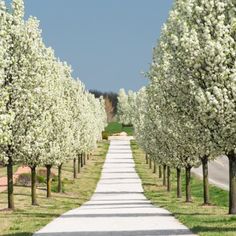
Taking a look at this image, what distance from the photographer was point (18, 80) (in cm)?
3672

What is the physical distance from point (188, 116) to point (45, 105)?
12.4m

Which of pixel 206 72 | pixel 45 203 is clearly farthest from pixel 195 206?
pixel 206 72

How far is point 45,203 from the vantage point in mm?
48375

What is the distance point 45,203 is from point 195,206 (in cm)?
1203

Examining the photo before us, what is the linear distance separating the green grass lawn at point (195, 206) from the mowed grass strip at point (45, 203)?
→ 20.7 feet

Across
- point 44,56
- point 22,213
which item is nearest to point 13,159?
point 22,213

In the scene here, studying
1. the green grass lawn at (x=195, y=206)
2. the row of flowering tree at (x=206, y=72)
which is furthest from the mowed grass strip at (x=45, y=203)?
the row of flowering tree at (x=206, y=72)

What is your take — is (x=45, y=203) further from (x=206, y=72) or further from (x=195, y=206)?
(x=206, y=72)

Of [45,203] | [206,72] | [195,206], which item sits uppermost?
[206,72]

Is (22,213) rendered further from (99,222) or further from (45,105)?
(99,222)

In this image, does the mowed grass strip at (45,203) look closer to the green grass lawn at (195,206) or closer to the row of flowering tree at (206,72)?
the green grass lawn at (195,206)

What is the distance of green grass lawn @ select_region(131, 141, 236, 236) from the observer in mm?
25219

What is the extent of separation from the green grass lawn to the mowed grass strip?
6.32 m

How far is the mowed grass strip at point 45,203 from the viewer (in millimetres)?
28953
